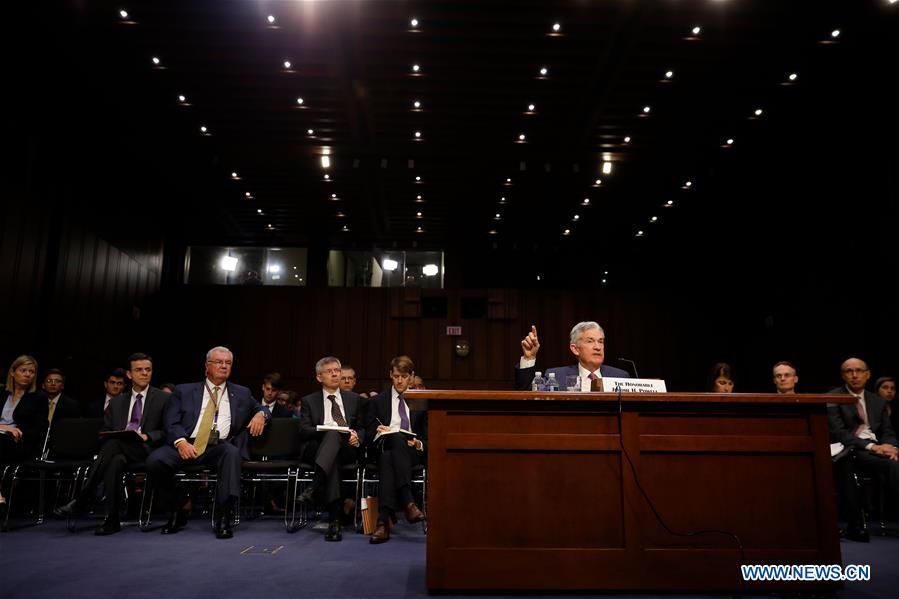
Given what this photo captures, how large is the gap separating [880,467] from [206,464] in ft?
17.0

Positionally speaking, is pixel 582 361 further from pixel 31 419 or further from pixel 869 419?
pixel 31 419

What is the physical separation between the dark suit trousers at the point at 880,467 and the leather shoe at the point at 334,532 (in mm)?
4059

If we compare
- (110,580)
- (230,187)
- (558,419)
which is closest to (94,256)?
(230,187)

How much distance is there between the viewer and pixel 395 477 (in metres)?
4.55

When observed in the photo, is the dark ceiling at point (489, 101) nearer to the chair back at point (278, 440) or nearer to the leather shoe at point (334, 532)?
the chair back at point (278, 440)

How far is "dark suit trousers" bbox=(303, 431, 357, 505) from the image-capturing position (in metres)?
4.48

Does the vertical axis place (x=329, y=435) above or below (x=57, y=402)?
below

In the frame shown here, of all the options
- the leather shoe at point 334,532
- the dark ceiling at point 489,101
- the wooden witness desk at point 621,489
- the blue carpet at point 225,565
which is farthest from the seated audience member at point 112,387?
the wooden witness desk at point 621,489

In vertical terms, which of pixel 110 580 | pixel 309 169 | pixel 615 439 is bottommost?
pixel 110 580

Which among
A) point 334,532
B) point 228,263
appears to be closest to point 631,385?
point 334,532

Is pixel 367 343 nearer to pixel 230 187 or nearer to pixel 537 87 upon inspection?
pixel 230 187

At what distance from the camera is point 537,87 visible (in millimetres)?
8086

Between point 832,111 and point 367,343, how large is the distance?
860 cm

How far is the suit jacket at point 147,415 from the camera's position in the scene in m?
4.95
